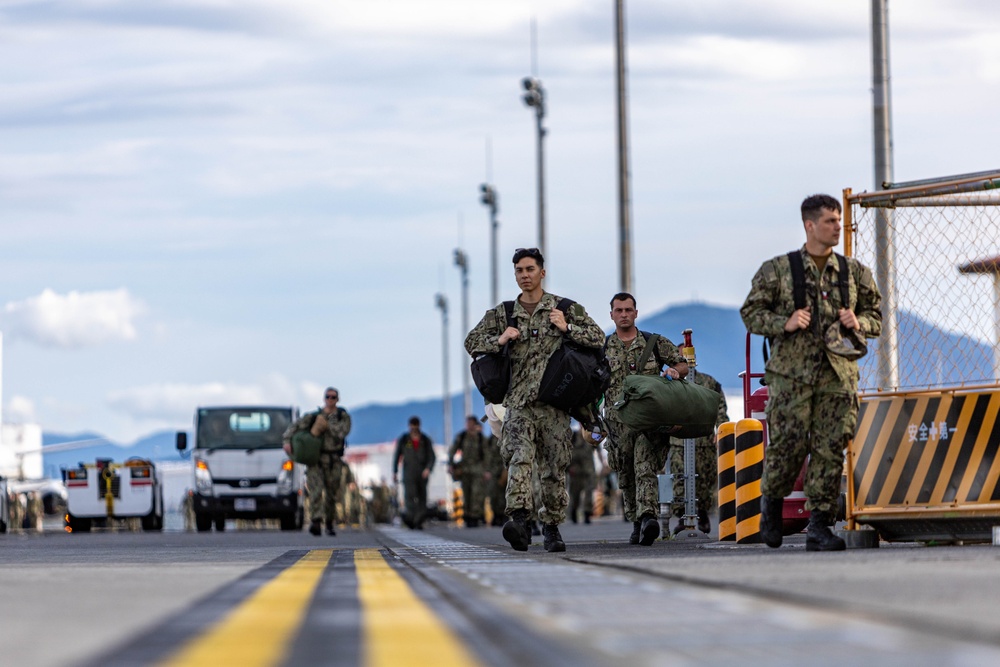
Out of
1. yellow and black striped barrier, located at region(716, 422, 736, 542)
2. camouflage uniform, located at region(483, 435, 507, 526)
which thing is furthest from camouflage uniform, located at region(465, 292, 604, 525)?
camouflage uniform, located at region(483, 435, 507, 526)

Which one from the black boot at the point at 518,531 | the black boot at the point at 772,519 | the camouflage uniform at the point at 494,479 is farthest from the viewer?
the camouflage uniform at the point at 494,479

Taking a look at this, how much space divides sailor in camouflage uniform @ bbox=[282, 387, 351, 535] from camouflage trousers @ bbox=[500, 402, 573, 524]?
11303 mm

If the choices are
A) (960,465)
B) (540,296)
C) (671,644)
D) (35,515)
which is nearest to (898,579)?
(671,644)

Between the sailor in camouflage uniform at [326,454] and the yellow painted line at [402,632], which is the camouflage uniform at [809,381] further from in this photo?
the sailor in camouflage uniform at [326,454]

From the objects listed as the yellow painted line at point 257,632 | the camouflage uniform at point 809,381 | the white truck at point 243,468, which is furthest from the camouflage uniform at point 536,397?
the white truck at point 243,468

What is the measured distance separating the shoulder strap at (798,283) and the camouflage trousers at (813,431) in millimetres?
474

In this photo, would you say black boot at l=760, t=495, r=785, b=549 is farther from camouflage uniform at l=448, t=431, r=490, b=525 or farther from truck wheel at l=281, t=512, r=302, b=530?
truck wheel at l=281, t=512, r=302, b=530

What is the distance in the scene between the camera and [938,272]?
526 inches

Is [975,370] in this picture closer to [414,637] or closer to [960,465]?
[960,465]

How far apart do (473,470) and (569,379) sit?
21.8m

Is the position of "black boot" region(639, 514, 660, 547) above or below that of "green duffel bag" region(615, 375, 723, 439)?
below

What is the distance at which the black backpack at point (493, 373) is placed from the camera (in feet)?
45.3

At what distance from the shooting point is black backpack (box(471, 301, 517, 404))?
45.3ft

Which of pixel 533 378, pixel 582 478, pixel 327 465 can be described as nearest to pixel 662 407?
pixel 533 378
